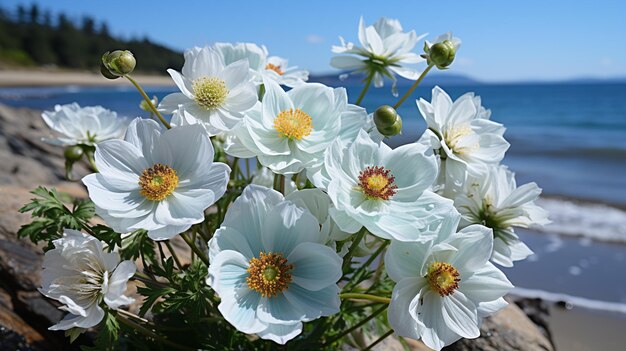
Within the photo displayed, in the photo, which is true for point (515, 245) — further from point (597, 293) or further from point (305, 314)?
point (597, 293)

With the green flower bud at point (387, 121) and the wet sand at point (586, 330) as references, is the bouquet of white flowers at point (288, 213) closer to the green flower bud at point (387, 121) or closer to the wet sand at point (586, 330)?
the green flower bud at point (387, 121)

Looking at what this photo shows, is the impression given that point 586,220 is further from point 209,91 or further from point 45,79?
point 45,79

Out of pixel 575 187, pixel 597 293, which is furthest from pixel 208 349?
pixel 575 187

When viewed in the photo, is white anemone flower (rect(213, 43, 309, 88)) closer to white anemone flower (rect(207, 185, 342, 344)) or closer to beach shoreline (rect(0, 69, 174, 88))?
white anemone flower (rect(207, 185, 342, 344))

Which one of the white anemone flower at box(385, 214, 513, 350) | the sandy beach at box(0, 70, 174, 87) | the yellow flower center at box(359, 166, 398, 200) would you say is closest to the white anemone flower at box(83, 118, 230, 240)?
the yellow flower center at box(359, 166, 398, 200)

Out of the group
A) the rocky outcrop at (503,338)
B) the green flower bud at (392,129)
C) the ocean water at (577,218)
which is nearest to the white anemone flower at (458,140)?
the green flower bud at (392,129)

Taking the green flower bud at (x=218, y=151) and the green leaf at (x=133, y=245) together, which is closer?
the green leaf at (x=133, y=245)

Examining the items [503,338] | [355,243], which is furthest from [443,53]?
[503,338]
